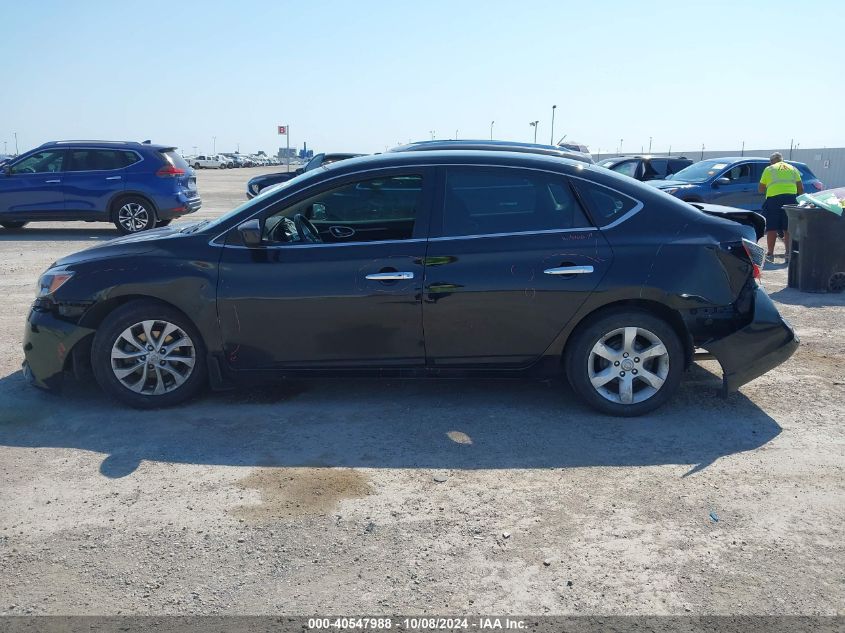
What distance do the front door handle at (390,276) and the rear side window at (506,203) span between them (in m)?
0.38

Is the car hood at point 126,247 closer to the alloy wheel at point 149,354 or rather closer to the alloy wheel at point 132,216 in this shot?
the alloy wheel at point 149,354

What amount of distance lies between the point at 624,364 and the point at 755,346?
2.85 ft

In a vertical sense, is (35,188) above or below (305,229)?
above

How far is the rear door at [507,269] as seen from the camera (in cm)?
507

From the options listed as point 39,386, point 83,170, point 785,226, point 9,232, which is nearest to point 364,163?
point 39,386

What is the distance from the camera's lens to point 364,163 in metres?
5.39

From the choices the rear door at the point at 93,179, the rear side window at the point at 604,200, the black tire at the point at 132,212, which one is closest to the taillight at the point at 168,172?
the rear door at the point at 93,179

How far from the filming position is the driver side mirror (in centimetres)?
507

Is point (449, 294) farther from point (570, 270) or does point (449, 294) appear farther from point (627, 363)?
point (627, 363)

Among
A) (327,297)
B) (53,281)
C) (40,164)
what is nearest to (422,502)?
(327,297)

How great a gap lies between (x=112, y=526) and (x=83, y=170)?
13.4 m

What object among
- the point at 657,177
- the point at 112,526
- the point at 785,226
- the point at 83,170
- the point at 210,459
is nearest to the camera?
the point at 112,526

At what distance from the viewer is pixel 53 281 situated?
5359 mm

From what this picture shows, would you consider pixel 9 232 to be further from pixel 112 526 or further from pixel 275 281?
pixel 112 526
